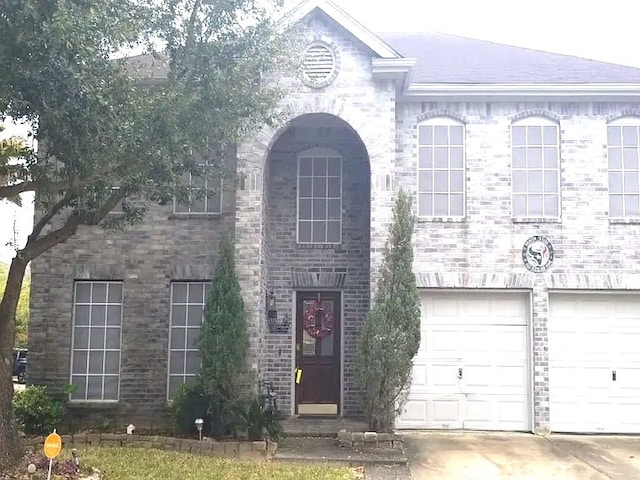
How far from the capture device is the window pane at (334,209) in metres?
12.6

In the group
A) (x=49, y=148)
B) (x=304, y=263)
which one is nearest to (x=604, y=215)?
(x=304, y=263)

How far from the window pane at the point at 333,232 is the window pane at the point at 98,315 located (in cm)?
415

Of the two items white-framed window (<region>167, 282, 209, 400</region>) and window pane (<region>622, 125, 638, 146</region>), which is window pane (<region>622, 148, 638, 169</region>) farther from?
white-framed window (<region>167, 282, 209, 400</region>)

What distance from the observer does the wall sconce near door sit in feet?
40.0

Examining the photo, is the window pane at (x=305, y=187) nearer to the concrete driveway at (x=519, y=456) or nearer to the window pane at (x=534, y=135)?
the window pane at (x=534, y=135)

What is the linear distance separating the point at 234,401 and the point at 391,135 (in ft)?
15.7

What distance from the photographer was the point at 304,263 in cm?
1243

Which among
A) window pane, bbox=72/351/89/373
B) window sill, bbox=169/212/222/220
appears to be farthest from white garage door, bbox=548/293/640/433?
window pane, bbox=72/351/89/373

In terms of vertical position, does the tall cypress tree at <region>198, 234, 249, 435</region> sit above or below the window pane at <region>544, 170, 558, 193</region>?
below

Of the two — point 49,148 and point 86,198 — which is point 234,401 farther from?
point 49,148

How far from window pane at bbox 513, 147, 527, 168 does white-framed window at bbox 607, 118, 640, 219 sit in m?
1.44

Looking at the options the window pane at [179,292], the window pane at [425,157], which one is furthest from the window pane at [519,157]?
the window pane at [179,292]

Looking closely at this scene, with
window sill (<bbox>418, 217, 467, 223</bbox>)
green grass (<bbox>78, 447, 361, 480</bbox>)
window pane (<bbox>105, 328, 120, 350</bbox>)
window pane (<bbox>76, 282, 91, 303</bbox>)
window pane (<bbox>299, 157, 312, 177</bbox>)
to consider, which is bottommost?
green grass (<bbox>78, 447, 361, 480</bbox>)

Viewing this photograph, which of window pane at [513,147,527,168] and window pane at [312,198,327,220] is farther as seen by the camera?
window pane at [312,198,327,220]
